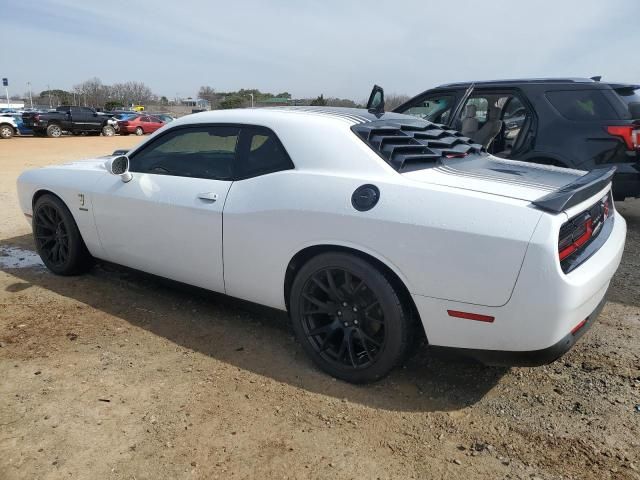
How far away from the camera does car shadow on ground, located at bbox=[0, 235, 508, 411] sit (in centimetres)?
284

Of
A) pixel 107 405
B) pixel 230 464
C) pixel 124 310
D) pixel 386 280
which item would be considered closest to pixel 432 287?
pixel 386 280

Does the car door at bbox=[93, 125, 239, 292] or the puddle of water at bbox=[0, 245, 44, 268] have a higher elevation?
the car door at bbox=[93, 125, 239, 292]

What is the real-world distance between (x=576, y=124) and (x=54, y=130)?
25.6 m

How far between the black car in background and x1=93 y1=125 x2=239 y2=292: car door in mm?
3373

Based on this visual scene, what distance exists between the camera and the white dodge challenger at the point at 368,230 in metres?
2.35

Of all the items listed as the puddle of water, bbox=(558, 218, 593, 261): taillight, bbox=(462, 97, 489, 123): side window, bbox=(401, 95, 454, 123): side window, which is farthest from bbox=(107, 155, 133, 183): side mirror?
bbox=(462, 97, 489, 123): side window

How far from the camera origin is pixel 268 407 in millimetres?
2709

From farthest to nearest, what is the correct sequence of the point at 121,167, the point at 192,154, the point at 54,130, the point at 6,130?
the point at 54,130, the point at 6,130, the point at 121,167, the point at 192,154

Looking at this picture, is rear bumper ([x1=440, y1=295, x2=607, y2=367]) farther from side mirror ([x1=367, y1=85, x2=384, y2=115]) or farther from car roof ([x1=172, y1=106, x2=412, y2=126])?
side mirror ([x1=367, y1=85, x2=384, y2=115])

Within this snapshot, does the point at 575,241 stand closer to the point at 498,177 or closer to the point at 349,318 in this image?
the point at 498,177

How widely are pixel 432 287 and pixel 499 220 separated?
456 millimetres

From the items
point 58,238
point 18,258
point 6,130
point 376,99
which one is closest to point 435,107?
point 376,99

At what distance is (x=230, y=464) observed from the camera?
2.28m

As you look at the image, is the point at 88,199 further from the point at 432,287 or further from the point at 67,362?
the point at 432,287
